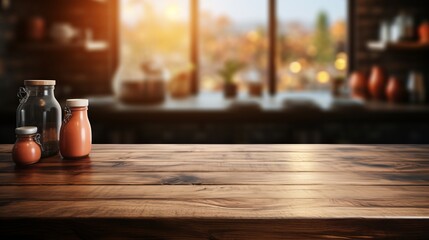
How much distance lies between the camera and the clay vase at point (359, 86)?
3301mm

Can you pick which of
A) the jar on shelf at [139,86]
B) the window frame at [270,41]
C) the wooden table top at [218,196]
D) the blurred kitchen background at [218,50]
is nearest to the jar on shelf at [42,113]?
the wooden table top at [218,196]

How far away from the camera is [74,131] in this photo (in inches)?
48.4

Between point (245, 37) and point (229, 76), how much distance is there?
1.38ft

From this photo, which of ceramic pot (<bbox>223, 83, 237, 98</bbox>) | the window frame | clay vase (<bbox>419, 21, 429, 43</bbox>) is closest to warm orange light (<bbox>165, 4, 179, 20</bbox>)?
the window frame

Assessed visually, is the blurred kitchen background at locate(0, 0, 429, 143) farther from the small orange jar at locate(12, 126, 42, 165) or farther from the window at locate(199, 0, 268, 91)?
the small orange jar at locate(12, 126, 42, 165)

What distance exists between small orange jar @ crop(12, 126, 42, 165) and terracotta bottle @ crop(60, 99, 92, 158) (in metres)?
0.08

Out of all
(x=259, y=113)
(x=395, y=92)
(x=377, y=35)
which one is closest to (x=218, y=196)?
(x=259, y=113)

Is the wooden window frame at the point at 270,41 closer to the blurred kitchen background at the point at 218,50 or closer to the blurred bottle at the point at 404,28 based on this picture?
the blurred kitchen background at the point at 218,50

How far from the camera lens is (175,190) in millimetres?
949

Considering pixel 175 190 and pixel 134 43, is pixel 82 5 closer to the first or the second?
pixel 134 43

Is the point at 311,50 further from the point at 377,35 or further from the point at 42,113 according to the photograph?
the point at 42,113

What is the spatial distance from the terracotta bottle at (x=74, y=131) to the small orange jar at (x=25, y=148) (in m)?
0.08

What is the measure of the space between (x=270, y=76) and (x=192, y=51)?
66 cm

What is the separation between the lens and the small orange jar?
1.15 m
